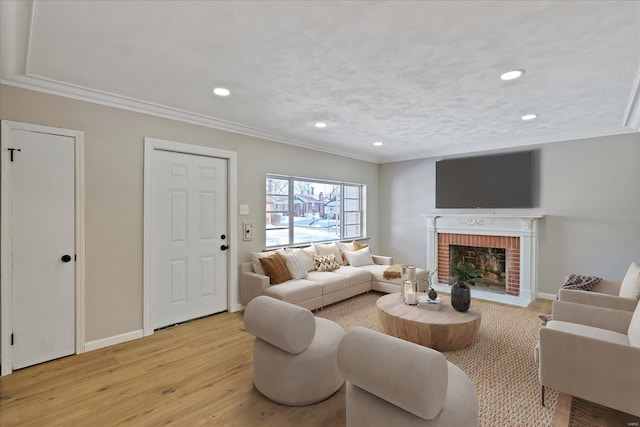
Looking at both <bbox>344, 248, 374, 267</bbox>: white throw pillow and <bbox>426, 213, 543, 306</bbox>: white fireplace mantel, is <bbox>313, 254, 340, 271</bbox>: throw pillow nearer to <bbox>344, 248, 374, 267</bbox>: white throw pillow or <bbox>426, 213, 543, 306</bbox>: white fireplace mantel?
<bbox>344, 248, 374, 267</bbox>: white throw pillow

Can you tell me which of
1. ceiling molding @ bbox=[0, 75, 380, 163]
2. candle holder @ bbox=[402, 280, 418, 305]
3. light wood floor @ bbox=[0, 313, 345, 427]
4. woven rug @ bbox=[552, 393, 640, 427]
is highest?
ceiling molding @ bbox=[0, 75, 380, 163]

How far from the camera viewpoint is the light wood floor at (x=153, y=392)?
2.02 m

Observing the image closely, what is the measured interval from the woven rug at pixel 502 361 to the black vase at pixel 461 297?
1.31 feet

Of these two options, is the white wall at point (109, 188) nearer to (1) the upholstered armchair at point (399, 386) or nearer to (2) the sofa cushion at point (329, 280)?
(2) the sofa cushion at point (329, 280)

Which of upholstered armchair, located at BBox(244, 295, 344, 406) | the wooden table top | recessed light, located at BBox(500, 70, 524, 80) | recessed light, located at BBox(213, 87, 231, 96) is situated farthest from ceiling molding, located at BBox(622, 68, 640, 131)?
recessed light, located at BBox(213, 87, 231, 96)

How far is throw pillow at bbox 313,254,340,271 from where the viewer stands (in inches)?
189

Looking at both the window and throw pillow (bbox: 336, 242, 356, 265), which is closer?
the window

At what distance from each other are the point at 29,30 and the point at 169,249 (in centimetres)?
229

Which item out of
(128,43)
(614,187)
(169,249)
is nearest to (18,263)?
(169,249)

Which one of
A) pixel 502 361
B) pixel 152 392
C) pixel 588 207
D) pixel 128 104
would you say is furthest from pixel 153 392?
pixel 588 207

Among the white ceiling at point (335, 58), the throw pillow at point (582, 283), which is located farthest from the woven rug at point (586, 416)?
the white ceiling at point (335, 58)

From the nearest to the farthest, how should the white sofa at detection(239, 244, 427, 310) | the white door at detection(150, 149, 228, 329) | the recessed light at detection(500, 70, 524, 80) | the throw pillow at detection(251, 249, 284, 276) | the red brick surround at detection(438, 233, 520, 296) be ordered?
the recessed light at detection(500, 70, 524, 80) → the white door at detection(150, 149, 228, 329) → the white sofa at detection(239, 244, 427, 310) → the throw pillow at detection(251, 249, 284, 276) → the red brick surround at detection(438, 233, 520, 296)

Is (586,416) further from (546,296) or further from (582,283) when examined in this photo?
(546,296)

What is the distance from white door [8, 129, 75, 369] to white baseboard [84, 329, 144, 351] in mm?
141
